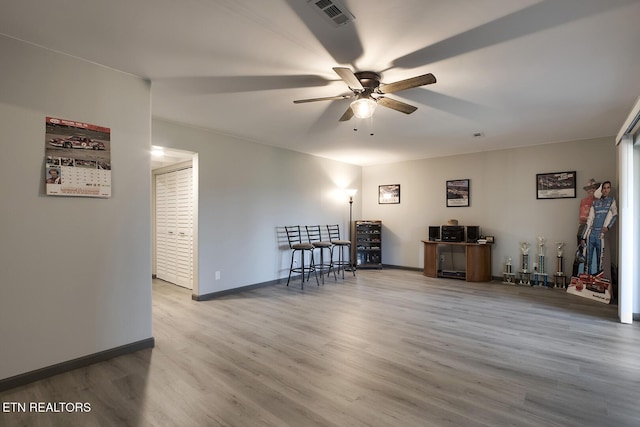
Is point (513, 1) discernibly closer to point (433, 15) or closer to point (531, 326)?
point (433, 15)

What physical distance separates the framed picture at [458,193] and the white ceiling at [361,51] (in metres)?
2.32

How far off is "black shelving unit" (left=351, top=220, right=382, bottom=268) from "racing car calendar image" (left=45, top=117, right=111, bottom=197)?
17.2ft

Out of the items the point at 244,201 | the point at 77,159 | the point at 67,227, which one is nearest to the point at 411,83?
the point at 77,159

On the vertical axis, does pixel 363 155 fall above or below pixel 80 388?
above

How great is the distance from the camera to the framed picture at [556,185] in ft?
17.0

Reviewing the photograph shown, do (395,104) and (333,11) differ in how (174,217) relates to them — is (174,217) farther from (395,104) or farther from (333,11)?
(333,11)

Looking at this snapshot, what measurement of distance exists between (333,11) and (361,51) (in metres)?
0.54

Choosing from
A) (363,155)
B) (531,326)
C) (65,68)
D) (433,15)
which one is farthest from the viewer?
(363,155)

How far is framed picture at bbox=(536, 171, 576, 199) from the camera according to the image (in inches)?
203

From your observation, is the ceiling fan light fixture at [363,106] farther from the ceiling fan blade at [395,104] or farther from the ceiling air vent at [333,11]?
the ceiling air vent at [333,11]

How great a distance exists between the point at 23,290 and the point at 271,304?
262cm

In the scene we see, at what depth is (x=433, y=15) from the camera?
1.92 meters

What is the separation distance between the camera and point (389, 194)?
729cm

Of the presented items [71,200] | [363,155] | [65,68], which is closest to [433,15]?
[65,68]
